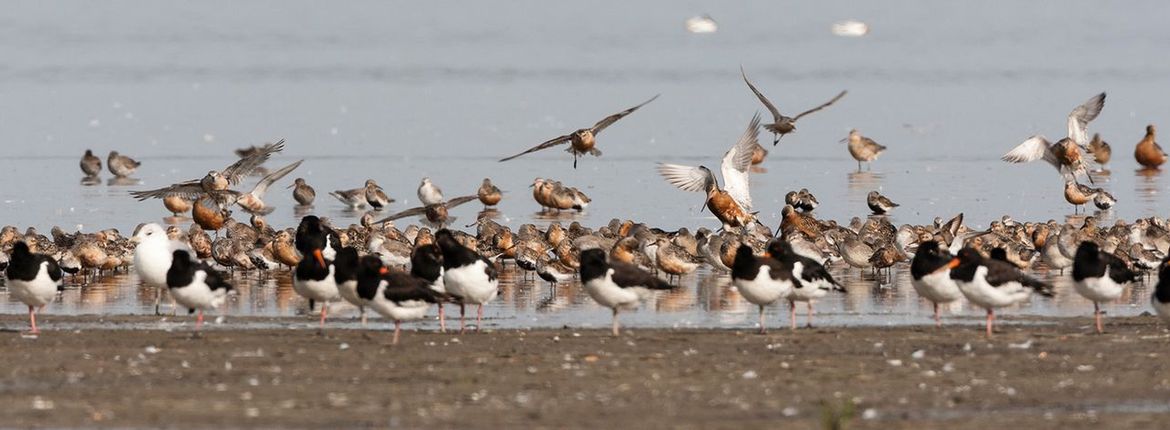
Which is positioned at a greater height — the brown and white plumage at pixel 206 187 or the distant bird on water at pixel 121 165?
the distant bird on water at pixel 121 165

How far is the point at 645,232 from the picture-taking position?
20969 mm

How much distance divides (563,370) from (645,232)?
8825 mm

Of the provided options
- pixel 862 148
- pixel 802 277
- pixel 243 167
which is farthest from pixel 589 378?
pixel 862 148

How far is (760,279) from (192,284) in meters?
4.24

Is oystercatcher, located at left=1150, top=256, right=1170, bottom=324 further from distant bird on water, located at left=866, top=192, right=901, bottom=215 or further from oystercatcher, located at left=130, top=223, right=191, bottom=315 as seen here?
distant bird on water, located at left=866, top=192, right=901, bottom=215

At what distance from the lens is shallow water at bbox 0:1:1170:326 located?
26750 mm

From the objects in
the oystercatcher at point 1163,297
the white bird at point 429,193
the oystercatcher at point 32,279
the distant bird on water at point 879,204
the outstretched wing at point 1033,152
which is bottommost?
the oystercatcher at point 1163,297

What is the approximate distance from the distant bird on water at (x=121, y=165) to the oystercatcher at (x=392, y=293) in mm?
18124

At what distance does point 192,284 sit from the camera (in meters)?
14.7

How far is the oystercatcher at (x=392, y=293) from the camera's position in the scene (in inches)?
563

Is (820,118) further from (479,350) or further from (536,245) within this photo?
(479,350)

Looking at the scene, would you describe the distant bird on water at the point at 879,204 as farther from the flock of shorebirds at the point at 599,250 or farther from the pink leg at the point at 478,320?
the pink leg at the point at 478,320

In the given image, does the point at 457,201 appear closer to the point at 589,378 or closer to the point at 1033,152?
the point at 1033,152

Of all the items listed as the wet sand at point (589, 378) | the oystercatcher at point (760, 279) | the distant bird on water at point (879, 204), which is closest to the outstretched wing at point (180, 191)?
the distant bird on water at point (879, 204)
